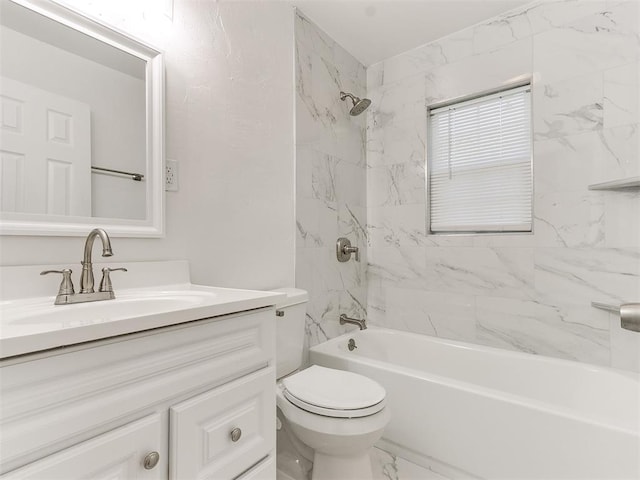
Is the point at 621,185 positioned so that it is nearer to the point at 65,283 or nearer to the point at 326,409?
the point at 326,409

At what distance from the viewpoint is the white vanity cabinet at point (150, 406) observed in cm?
59

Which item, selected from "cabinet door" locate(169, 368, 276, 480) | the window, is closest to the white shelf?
the window

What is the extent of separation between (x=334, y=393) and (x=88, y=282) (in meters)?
0.98

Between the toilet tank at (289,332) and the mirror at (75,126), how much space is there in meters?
0.64

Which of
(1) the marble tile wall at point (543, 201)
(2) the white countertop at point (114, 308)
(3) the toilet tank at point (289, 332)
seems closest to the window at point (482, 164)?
(1) the marble tile wall at point (543, 201)

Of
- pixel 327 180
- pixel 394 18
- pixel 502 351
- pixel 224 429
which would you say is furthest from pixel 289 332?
pixel 394 18

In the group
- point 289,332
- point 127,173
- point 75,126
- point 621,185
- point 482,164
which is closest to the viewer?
point 75,126

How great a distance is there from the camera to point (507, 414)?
4.72 feet

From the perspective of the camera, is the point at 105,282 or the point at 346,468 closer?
the point at 105,282

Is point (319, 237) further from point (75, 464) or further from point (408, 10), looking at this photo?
point (75, 464)

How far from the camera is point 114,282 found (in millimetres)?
1166

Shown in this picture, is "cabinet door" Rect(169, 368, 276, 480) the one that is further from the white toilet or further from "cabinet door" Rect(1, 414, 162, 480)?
the white toilet

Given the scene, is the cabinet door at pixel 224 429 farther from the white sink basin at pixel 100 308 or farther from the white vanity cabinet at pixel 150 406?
the white sink basin at pixel 100 308

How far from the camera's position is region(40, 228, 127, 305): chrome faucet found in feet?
3.25
